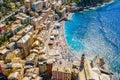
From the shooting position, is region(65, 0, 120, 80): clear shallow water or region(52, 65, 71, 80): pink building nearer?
region(52, 65, 71, 80): pink building

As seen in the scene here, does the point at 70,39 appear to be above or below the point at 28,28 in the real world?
below

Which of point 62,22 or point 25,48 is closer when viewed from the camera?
point 25,48

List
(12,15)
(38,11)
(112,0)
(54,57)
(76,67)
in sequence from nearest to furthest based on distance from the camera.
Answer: (76,67) → (54,57) → (12,15) → (38,11) → (112,0)

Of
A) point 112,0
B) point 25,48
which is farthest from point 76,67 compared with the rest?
point 112,0

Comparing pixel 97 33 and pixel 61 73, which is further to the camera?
pixel 97 33

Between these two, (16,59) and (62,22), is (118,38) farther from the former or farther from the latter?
(16,59)

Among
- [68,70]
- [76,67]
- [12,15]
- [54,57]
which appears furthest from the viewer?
[12,15]

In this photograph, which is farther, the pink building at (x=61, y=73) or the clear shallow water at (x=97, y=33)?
the clear shallow water at (x=97, y=33)
